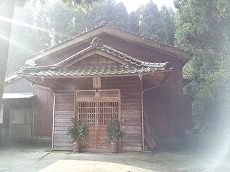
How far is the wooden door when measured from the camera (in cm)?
1088

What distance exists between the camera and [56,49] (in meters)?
13.8

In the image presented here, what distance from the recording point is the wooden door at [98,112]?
1088 cm

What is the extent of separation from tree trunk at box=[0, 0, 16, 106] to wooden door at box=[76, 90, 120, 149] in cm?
554

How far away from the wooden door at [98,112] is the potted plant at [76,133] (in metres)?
0.30

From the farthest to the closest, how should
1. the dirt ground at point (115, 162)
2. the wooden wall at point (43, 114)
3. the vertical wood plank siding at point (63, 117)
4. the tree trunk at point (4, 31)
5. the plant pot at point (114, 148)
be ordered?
the wooden wall at point (43, 114), the vertical wood plank siding at point (63, 117), the plant pot at point (114, 148), the dirt ground at point (115, 162), the tree trunk at point (4, 31)

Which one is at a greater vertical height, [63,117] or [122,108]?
[122,108]

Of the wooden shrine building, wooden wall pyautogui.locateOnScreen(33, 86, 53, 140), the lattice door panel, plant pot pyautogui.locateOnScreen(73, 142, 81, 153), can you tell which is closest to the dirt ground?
plant pot pyautogui.locateOnScreen(73, 142, 81, 153)

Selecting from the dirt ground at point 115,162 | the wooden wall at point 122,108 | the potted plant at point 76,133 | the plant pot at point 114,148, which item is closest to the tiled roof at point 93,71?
the wooden wall at point 122,108

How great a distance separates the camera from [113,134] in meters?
10.4

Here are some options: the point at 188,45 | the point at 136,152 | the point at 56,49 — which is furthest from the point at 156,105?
the point at 188,45

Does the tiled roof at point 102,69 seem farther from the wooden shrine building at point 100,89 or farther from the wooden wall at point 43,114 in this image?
the wooden wall at point 43,114

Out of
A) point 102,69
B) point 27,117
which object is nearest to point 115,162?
point 102,69

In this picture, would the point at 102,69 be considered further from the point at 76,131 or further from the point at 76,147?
the point at 76,147

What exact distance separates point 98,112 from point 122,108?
1.06 meters
